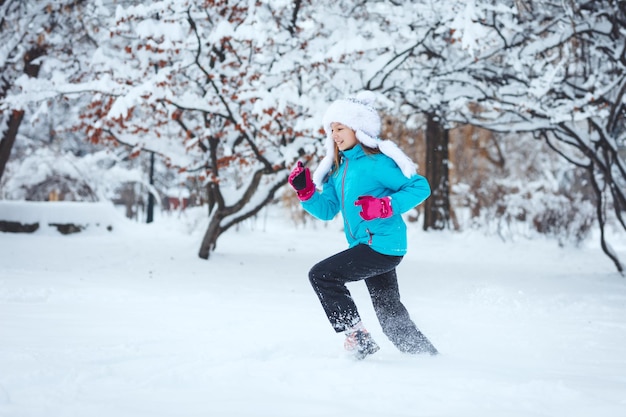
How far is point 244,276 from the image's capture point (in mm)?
6953

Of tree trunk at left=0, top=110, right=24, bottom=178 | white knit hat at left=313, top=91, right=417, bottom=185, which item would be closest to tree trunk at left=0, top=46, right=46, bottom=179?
tree trunk at left=0, top=110, right=24, bottom=178

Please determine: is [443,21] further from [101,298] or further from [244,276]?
[101,298]

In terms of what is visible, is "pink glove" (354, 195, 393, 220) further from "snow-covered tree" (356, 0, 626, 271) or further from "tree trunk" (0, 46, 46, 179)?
"tree trunk" (0, 46, 46, 179)

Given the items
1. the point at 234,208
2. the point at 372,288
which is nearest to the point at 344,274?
the point at 372,288

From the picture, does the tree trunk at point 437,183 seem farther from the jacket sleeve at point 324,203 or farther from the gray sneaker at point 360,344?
the gray sneaker at point 360,344

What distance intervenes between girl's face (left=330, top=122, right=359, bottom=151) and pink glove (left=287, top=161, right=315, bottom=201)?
0.25 m

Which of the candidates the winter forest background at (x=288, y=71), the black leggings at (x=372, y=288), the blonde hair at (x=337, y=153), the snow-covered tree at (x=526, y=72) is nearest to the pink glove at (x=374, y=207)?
the black leggings at (x=372, y=288)

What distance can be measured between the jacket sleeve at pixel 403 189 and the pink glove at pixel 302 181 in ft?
1.33

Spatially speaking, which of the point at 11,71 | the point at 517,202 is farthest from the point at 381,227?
the point at 517,202

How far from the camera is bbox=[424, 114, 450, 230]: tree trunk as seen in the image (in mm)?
13031

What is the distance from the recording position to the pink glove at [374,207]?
8.70 ft

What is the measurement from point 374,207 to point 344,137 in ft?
1.84

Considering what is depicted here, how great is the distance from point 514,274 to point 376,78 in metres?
3.58

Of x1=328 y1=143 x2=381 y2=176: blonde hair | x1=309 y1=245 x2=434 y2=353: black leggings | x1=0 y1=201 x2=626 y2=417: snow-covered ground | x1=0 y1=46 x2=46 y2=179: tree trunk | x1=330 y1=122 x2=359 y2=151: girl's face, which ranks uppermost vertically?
x1=0 y1=46 x2=46 y2=179: tree trunk
